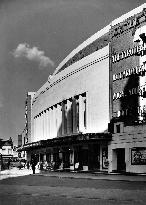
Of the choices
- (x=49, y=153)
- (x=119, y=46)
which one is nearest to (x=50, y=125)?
(x=49, y=153)

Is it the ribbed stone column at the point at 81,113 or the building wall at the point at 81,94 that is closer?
the building wall at the point at 81,94

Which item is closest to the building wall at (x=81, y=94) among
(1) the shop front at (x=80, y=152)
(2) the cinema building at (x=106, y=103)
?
(2) the cinema building at (x=106, y=103)

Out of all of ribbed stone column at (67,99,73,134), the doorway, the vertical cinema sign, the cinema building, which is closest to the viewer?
the cinema building

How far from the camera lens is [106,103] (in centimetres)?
5169

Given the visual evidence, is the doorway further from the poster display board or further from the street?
the street

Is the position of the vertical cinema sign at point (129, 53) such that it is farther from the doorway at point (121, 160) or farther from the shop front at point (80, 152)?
the doorway at point (121, 160)

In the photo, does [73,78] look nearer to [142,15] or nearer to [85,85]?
[85,85]

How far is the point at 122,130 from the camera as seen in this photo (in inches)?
1796

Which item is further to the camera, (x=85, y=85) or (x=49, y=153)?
(x=49, y=153)

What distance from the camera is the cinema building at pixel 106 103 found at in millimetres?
45062

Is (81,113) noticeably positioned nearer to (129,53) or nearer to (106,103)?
(106,103)

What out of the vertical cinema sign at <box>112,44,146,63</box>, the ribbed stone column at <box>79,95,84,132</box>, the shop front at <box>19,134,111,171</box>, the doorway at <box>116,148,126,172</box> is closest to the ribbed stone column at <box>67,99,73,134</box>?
the shop front at <box>19,134,111,171</box>

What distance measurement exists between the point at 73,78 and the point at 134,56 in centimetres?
1417

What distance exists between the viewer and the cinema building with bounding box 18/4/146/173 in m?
45.1
